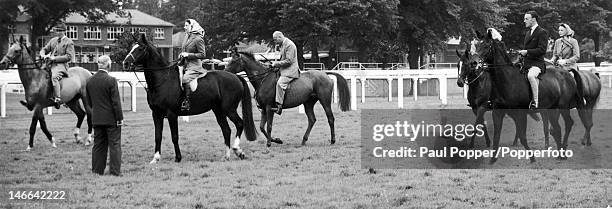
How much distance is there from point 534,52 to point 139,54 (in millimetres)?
6455

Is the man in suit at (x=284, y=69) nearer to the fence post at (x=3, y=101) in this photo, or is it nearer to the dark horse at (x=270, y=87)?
the dark horse at (x=270, y=87)

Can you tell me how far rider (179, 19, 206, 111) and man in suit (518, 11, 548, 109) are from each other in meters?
5.35

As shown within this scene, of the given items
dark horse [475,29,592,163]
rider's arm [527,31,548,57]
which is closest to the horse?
dark horse [475,29,592,163]

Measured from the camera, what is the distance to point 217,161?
13375 mm

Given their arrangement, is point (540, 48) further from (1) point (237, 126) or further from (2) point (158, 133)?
(2) point (158, 133)

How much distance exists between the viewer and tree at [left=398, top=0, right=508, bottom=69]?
4872 centimetres

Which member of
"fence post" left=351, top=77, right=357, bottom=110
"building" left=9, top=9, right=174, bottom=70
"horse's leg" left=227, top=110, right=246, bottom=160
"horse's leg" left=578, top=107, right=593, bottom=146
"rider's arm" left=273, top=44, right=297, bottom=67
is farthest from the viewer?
"building" left=9, top=9, right=174, bottom=70

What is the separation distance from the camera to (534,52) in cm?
1346

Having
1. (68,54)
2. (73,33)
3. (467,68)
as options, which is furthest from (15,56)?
(73,33)

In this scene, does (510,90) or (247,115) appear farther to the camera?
(247,115)

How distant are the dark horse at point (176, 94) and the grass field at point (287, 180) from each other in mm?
515

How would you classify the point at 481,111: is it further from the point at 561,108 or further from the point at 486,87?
the point at 561,108

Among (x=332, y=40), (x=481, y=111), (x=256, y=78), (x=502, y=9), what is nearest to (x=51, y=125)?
(x=256, y=78)

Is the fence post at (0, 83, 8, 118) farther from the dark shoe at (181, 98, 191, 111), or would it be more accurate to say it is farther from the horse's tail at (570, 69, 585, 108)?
the horse's tail at (570, 69, 585, 108)
